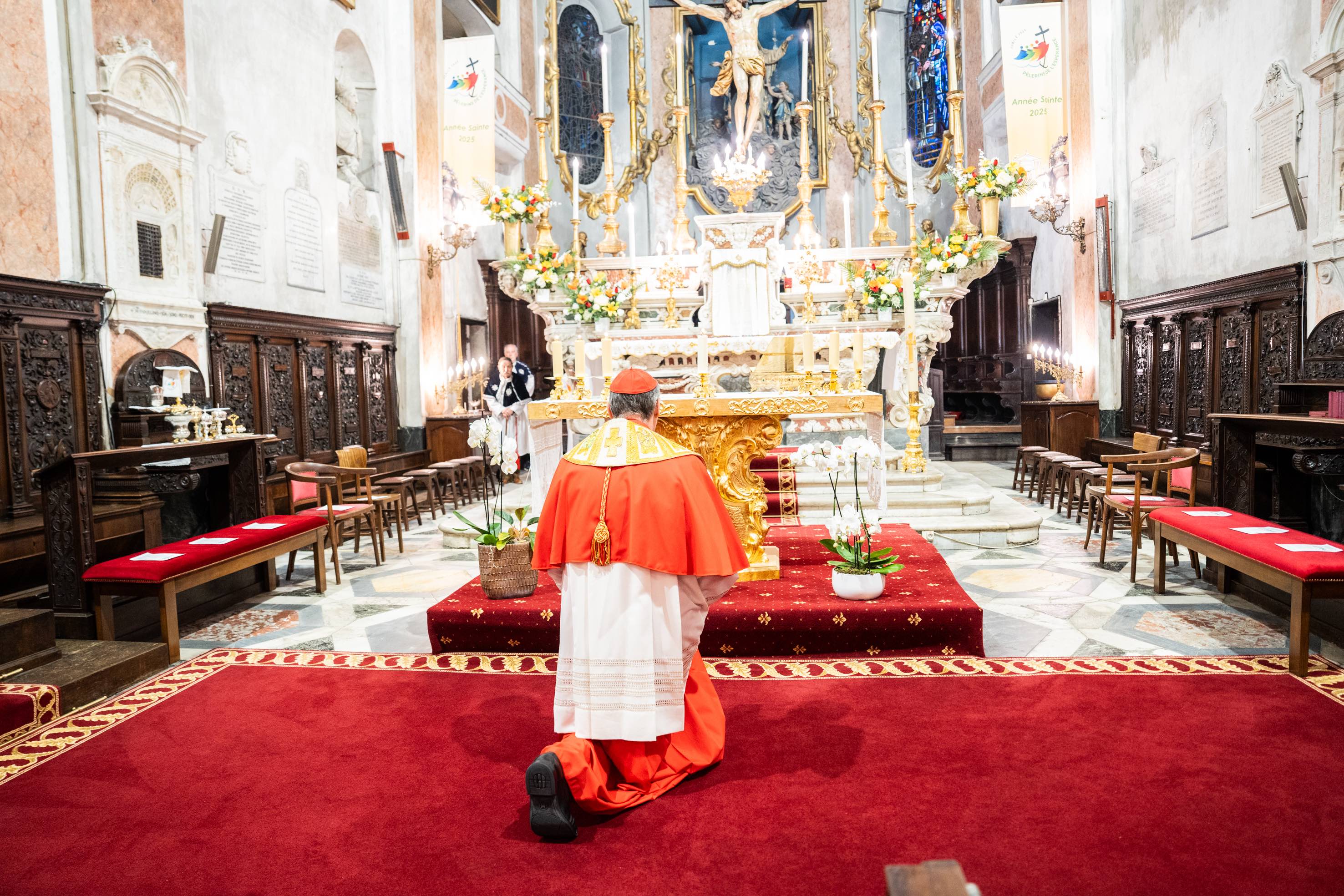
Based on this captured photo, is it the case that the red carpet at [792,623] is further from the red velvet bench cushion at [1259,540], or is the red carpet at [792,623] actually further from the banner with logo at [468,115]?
the banner with logo at [468,115]

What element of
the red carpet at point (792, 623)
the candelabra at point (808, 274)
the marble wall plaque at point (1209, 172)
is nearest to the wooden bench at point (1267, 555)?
the red carpet at point (792, 623)

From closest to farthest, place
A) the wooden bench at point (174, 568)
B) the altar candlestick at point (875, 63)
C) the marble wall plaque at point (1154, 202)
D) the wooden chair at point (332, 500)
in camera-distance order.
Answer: the wooden bench at point (174, 568)
the wooden chair at point (332, 500)
the altar candlestick at point (875, 63)
the marble wall plaque at point (1154, 202)

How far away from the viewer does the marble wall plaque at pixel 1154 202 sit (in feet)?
33.8

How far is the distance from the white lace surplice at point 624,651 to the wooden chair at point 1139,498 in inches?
177

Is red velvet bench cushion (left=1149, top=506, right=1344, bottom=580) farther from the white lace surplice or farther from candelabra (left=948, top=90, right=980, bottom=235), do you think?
candelabra (left=948, top=90, right=980, bottom=235)

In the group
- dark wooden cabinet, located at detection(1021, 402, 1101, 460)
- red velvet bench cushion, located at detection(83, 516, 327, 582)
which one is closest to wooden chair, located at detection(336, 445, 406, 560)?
red velvet bench cushion, located at detection(83, 516, 327, 582)

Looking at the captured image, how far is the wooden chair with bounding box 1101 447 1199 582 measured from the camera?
630cm

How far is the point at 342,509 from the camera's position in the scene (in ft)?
23.9

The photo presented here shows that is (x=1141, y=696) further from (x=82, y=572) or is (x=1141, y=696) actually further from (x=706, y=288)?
(x=706, y=288)

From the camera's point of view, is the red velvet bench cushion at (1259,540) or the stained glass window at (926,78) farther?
the stained glass window at (926,78)

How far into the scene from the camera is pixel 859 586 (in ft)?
15.3

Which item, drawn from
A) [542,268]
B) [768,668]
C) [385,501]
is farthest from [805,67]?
[768,668]

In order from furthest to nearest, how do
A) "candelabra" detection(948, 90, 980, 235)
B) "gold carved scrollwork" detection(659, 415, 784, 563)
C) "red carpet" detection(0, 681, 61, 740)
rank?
1. "candelabra" detection(948, 90, 980, 235)
2. "gold carved scrollwork" detection(659, 415, 784, 563)
3. "red carpet" detection(0, 681, 61, 740)

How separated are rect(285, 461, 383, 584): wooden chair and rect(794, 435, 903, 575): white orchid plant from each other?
151 inches
